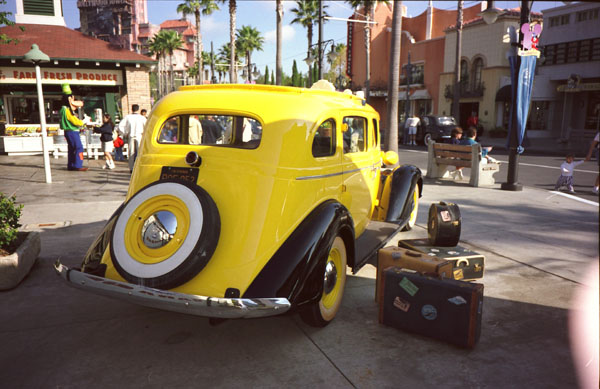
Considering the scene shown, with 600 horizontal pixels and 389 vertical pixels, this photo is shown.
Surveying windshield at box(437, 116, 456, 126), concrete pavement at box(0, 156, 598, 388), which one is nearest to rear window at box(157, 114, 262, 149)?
concrete pavement at box(0, 156, 598, 388)

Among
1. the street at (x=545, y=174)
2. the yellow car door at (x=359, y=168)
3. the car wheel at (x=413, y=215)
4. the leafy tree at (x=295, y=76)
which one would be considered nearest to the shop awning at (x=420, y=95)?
the street at (x=545, y=174)

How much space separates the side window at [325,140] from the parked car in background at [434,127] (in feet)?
66.8

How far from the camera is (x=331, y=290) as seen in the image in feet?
12.6

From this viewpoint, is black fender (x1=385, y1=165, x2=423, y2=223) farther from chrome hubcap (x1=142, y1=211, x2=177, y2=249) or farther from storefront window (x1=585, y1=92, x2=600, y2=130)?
storefront window (x1=585, y1=92, x2=600, y2=130)

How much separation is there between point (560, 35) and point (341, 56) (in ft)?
111

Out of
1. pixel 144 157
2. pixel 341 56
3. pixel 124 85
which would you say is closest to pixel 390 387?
pixel 144 157

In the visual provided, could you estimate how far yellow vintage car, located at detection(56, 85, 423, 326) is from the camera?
10.2 ft

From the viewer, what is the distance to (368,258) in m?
4.42

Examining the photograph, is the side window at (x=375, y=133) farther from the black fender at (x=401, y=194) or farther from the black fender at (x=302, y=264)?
the black fender at (x=302, y=264)

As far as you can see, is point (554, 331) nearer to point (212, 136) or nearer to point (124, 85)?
point (212, 136)

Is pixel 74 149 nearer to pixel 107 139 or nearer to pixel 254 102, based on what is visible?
pixel 107 139

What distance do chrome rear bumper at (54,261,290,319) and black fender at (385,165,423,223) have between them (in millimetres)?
2854

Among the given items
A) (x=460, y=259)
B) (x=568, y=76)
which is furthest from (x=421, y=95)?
(x=460, y=259)

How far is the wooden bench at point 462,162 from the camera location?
10219 millimetres
